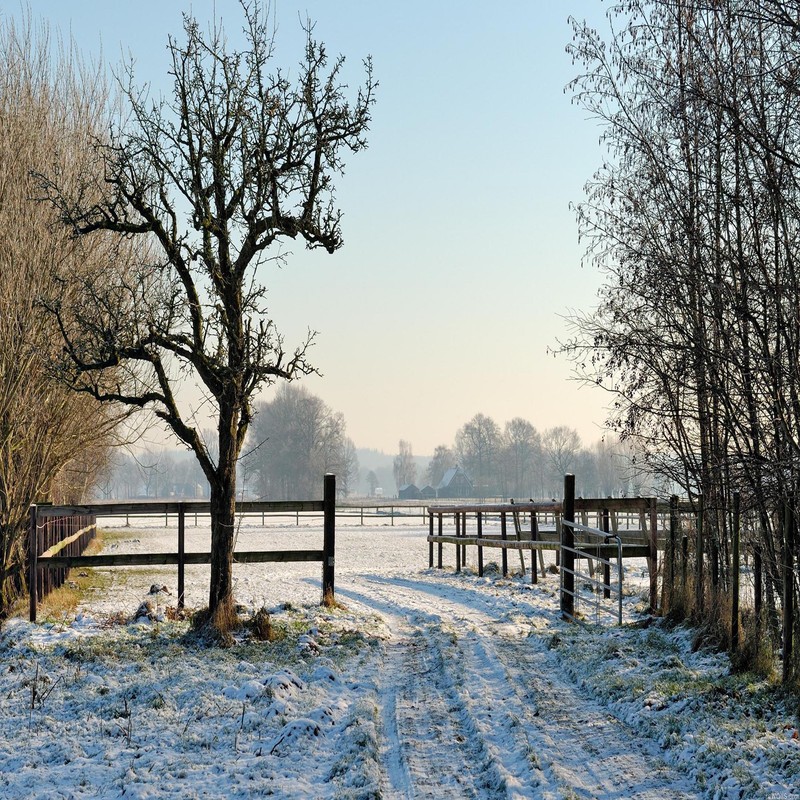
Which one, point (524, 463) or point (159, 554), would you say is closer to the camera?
point (159, 554)

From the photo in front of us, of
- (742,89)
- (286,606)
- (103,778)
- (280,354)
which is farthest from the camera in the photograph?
(286,606)

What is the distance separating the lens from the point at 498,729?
7.25 m

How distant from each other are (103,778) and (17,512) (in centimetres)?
→ 823

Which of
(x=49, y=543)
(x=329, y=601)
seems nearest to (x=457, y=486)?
(x=49, y=543)

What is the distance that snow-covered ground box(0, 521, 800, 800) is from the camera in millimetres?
6195

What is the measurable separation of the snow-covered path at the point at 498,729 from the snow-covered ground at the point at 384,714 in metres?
0.02

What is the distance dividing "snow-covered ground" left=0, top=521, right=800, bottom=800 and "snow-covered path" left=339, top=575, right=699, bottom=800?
24 mm

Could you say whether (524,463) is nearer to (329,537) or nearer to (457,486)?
(457,486)

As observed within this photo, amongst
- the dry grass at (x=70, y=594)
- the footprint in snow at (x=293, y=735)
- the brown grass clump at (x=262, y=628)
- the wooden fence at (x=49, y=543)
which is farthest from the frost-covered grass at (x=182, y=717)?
the dry grass at (x=70, y=594)

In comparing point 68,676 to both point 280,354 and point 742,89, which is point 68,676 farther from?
point 742,89

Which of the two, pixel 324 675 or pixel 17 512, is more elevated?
pixel 17 512

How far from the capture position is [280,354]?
11.0m

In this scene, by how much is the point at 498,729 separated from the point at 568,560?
250 inches

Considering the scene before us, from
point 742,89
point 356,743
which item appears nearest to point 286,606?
point 356,743
